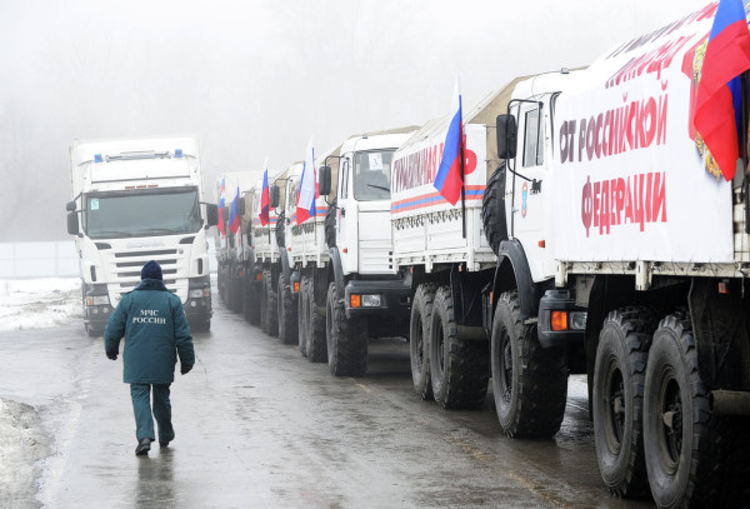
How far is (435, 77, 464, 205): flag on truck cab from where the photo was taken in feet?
42.4

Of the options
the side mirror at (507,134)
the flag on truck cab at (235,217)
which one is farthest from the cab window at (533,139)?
the flag on truck cab at (235,217)

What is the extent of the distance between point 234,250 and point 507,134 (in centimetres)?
2677

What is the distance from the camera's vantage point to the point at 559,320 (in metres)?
10.3

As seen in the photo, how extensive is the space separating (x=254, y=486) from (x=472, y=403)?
4948mm

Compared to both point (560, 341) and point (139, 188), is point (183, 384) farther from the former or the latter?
point (139, 188)

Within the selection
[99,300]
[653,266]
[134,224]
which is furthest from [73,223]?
[653,266]

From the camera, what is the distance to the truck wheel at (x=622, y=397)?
27.4 feet

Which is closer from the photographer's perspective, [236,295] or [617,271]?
[617,271]

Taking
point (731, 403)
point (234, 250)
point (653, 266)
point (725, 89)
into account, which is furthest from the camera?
point (234, 250)

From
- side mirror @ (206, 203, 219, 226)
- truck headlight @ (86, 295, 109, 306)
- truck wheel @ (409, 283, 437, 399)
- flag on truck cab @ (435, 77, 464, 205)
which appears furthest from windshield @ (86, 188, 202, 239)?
flag on truck cab @ (435, 77, 464, 205)

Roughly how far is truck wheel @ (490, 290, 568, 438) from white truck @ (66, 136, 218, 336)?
16074 mm

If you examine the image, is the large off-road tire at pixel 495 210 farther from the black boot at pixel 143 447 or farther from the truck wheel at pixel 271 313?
the truck wheel at pixel 271 313

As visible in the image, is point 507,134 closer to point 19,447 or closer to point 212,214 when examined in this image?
point 19,447

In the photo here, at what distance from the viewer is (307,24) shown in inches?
3600
